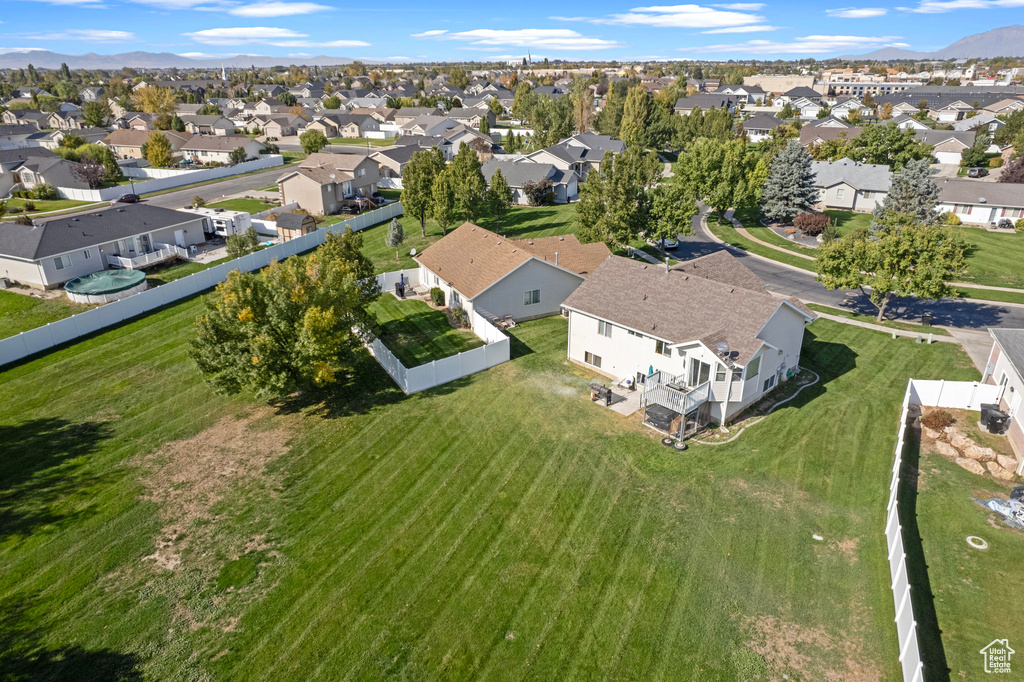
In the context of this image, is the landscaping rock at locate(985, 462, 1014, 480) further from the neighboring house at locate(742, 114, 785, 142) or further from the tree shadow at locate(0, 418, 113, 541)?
the neighboring house at locate(742, 114, 785, 142)

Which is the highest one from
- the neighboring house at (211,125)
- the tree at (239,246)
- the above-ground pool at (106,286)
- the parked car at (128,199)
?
the neighboring house at (211,125)

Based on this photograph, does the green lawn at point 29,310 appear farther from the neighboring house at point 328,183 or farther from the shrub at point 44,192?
the shrub at point 44,192

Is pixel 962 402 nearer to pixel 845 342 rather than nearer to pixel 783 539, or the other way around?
pixel 845 342

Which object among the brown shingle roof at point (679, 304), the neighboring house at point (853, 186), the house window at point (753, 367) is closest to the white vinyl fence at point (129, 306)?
the brown shingle roof at point (679, 304)

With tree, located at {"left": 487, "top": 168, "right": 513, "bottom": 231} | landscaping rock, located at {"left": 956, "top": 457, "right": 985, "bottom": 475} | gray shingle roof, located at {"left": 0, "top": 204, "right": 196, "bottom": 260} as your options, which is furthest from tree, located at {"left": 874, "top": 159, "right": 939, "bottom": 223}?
gray shingle roof, located at {"left": 0, "top": 204, "right": 196, "bottom": 260}

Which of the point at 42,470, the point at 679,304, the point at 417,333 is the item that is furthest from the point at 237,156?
the point at 679,304

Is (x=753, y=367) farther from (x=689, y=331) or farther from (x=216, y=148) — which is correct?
(x=216, y=148)
